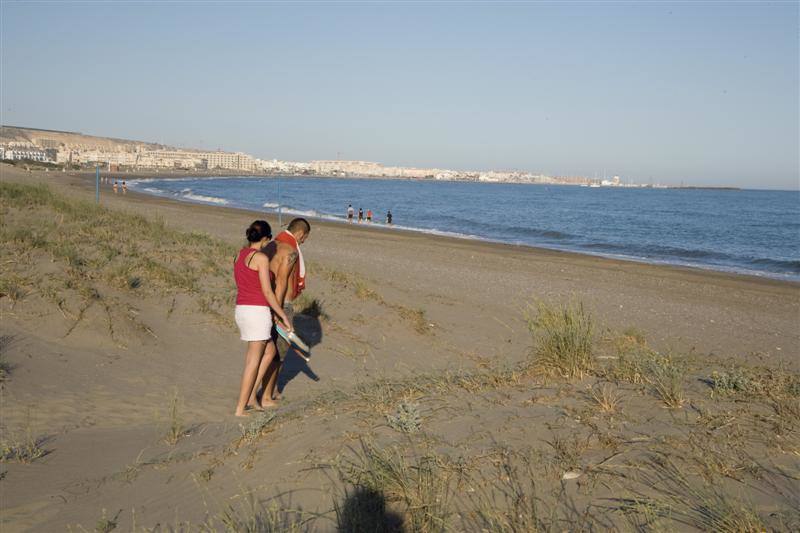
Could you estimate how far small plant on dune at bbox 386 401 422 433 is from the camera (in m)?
4.40

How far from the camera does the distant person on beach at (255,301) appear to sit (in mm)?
5586

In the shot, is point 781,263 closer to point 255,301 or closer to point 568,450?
point 255,301

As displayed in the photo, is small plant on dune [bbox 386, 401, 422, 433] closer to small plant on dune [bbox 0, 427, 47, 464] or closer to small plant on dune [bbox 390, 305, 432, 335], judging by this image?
small plant on dune [bbox 0, 427, 47, 464]

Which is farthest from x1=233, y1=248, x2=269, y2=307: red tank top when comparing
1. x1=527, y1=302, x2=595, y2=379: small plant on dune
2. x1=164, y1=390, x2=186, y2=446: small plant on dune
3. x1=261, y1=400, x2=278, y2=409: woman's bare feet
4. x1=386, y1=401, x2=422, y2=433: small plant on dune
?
x1=527, y1=302, x2=595, y2=379: small plant on dune

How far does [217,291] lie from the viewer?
9953mm

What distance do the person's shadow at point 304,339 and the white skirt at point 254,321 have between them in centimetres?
71

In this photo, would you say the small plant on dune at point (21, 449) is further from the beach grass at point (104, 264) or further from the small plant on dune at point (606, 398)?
the small plant on dune at point (606, 398)

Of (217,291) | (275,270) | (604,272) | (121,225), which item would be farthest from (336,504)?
(604,272)

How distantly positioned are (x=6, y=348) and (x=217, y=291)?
3.49 meters

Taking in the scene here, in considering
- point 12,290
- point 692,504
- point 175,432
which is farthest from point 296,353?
point 692,504

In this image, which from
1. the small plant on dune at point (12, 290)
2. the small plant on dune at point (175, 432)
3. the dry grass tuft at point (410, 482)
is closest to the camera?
the dry grass tuft at point (410, 482)

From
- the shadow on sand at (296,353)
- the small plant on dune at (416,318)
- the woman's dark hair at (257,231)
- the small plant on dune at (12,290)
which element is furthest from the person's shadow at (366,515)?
the small plant on dune at (416,318)

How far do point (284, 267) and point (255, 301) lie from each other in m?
0.47

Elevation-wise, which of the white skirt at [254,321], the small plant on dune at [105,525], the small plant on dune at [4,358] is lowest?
the small plant on dune at [105,525]
